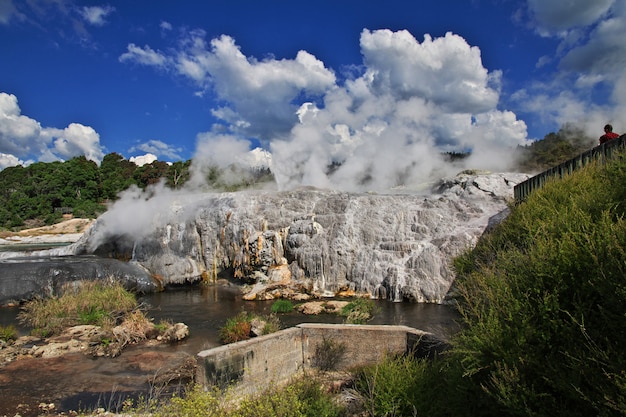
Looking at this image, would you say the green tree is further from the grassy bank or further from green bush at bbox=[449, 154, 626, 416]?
green bush at bbox=[449, 154, 626, 416]

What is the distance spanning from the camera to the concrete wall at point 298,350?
8570 millimetres

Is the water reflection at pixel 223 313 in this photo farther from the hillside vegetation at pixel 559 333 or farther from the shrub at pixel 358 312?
the hillside vegetation at pixel 559 333

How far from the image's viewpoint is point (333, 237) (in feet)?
70.1

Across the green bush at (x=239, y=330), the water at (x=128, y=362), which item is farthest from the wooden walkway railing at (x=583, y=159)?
the green bush at (x=239, y=330)

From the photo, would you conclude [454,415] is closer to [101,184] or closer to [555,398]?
[555,398]

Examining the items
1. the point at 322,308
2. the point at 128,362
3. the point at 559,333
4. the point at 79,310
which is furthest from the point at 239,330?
the point at 559,333

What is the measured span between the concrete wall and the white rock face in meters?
8.94

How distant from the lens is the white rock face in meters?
19.2

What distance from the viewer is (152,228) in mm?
25656

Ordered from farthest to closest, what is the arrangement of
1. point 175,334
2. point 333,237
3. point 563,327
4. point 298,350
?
point 333,237 → point 175,334 → point 298,350 → point 563,327

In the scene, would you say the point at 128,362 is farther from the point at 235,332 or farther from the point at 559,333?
the point at 559,333

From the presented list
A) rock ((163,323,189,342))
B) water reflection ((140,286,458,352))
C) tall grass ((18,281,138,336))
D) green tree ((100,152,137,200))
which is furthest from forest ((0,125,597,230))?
rock ((163,323,189,342))

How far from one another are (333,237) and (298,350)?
11584 millimetres

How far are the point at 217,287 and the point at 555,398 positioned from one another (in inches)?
795
